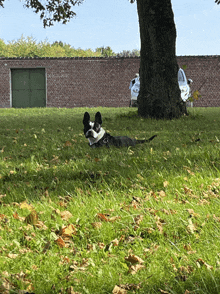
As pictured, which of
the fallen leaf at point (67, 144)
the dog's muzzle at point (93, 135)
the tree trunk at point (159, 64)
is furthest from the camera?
the tree trunk at point (159, 64)

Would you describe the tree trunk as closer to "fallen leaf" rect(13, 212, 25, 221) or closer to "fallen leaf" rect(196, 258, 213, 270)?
"fallen leaf" rect(13, 212, 25, 221)

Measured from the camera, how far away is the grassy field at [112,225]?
191cm

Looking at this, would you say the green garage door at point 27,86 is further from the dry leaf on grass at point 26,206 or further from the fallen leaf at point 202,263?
the fallen leaf at point 202,263

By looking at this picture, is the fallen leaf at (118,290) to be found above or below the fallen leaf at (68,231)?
below

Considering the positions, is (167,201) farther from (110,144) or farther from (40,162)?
(110,144)

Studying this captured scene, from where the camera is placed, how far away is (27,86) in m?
28.5

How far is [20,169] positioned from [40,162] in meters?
0.45

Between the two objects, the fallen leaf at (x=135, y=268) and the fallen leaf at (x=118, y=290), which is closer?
the fallen leaf at (x=118, y=290)

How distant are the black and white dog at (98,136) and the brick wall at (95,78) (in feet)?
71.7

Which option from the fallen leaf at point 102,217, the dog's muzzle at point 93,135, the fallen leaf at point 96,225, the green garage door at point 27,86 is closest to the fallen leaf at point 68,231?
the fallen leaf at point 96,225

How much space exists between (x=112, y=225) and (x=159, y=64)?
29.4 ft

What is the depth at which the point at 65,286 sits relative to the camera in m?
1.88

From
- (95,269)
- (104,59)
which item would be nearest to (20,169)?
(95,269)

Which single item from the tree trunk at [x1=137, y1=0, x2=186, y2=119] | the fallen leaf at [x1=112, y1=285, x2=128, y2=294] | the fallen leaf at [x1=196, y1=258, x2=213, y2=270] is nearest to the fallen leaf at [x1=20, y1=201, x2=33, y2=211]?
the fallen leaf at [x1=112, y1=285, x2=128, y2=294]
